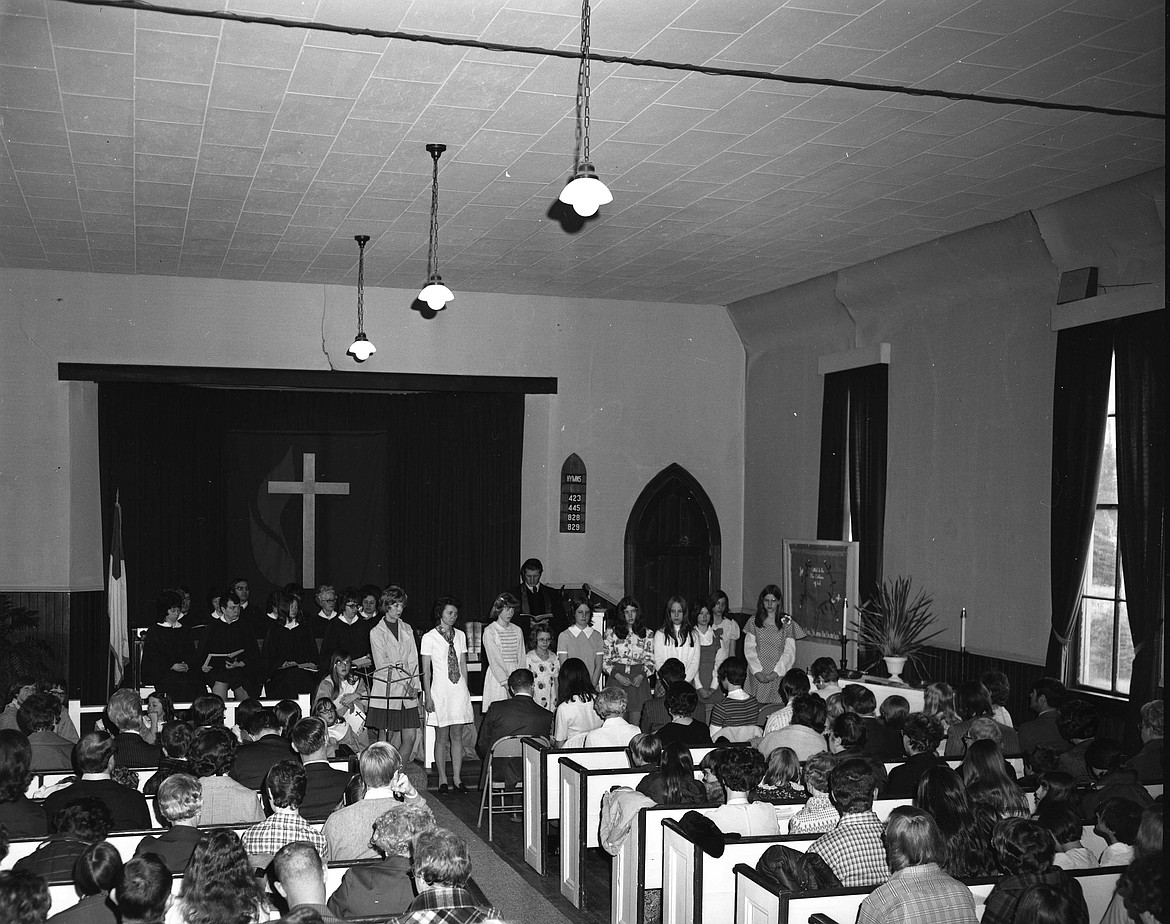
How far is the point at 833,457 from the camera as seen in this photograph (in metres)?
12.5

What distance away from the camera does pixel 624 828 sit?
5750mm

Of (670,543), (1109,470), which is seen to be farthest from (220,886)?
(670,543)

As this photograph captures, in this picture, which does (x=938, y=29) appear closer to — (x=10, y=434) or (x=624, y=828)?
(x=624, y=828)

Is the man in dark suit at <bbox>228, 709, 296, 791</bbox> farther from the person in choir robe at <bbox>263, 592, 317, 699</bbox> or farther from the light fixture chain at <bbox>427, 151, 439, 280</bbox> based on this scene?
the light fixture chain at <bbox>427, 151, 439, 280</bbox>

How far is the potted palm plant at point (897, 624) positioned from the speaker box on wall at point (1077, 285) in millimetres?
3038

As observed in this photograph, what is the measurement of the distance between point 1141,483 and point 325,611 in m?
6.71

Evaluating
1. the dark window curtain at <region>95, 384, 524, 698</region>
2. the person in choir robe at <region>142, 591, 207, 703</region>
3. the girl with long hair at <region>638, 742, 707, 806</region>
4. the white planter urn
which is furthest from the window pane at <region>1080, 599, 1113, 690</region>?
the person in choir robe at <region>142, 591, 207, 703</region>

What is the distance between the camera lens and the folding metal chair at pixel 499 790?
313 inches

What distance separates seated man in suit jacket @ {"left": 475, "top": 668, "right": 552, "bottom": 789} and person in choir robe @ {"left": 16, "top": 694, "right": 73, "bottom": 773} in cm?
263

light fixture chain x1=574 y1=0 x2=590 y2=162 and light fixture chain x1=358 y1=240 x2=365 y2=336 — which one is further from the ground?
light fixture chain x1=574 y1=0 x2=590 y2=162

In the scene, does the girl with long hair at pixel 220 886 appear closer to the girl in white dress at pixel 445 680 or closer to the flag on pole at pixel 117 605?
the girl in white dress at pixel 445 680

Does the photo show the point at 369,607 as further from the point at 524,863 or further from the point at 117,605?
the point at 524,863

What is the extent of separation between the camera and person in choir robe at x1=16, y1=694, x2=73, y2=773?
646 cm

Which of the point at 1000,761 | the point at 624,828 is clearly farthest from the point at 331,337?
the point at 1000,761
